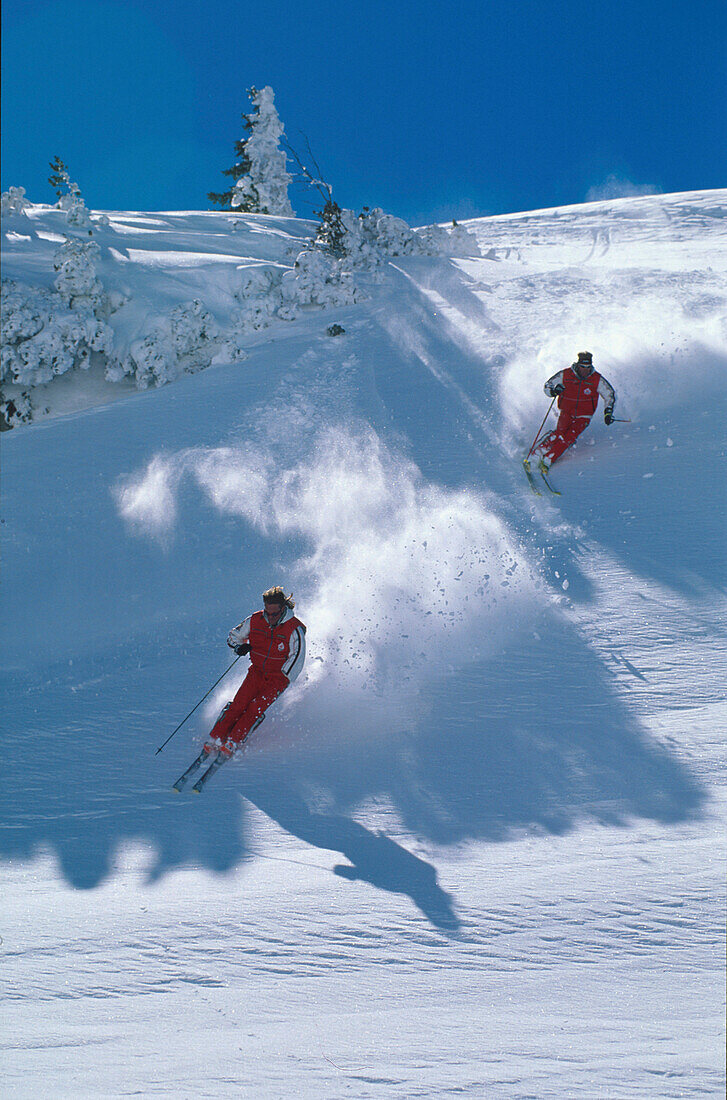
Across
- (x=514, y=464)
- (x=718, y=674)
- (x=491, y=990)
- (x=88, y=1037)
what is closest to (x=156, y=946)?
(x=88, y=1037)

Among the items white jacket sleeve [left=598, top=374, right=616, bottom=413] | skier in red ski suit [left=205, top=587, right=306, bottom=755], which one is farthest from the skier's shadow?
white jacket sleeve [left=598, top=374, right=616, bottom=413]

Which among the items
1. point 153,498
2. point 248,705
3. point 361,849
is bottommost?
point 361,849

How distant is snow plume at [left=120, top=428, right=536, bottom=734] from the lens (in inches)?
236

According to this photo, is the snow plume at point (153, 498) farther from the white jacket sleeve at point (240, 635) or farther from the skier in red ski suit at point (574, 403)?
the skier in red ski suit at point (574, 403)

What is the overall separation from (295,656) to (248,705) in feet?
1.64

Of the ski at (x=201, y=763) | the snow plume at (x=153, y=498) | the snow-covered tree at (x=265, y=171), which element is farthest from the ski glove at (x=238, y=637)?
the snow-covered tree at (x=265, y=171)

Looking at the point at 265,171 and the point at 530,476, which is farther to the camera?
the point at 265,171

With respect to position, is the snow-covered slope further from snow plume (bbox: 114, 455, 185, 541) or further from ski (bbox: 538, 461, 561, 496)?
ski (bbox: 538, 461, 561, 496)

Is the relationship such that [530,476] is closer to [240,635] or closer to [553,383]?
[553,383]

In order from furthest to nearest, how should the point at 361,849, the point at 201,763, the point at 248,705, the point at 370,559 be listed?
the point at 370,559 < the point at 248,705 < the point at 201,763 < the point at 361,849

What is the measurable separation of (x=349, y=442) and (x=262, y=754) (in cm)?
637

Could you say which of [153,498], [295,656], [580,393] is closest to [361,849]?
[295,656]

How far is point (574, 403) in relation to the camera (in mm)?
9125

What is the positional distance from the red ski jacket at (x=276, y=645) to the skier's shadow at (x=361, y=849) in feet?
3.08
